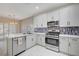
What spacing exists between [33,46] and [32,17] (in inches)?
25.7

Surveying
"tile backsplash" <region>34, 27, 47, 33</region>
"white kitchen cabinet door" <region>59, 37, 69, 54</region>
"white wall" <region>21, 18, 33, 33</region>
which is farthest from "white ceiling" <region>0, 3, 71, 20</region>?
"white kitchen cabinet door" <region>59, 37, 69, 54</region>

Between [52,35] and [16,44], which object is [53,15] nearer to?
[52,35]

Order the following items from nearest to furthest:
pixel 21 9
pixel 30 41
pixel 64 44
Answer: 1. pixel 21 9
2. pixel 30 41
3. pixel 64 44

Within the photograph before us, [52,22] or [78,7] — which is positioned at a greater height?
[78,7]

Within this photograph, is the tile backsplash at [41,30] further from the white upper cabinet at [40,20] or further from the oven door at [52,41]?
the oven door at [52,41]

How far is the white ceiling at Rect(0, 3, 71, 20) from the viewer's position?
120 cm

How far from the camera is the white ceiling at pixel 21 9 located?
1.20 m

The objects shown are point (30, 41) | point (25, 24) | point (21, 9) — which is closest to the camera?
point (21, 9)

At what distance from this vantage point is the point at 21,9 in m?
1.33

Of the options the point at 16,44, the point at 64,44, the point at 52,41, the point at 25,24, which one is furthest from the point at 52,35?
the point at 16,44

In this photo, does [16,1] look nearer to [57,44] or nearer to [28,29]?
[28,29]

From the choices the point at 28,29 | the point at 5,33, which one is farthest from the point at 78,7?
the point at 5,33

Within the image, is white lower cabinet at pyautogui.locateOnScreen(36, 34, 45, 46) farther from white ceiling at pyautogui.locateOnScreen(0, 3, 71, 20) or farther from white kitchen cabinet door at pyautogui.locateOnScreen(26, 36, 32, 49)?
white ceiling at pyautogui.locateOnScreen(0, 3, 71, 20)

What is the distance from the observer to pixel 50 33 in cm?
157
